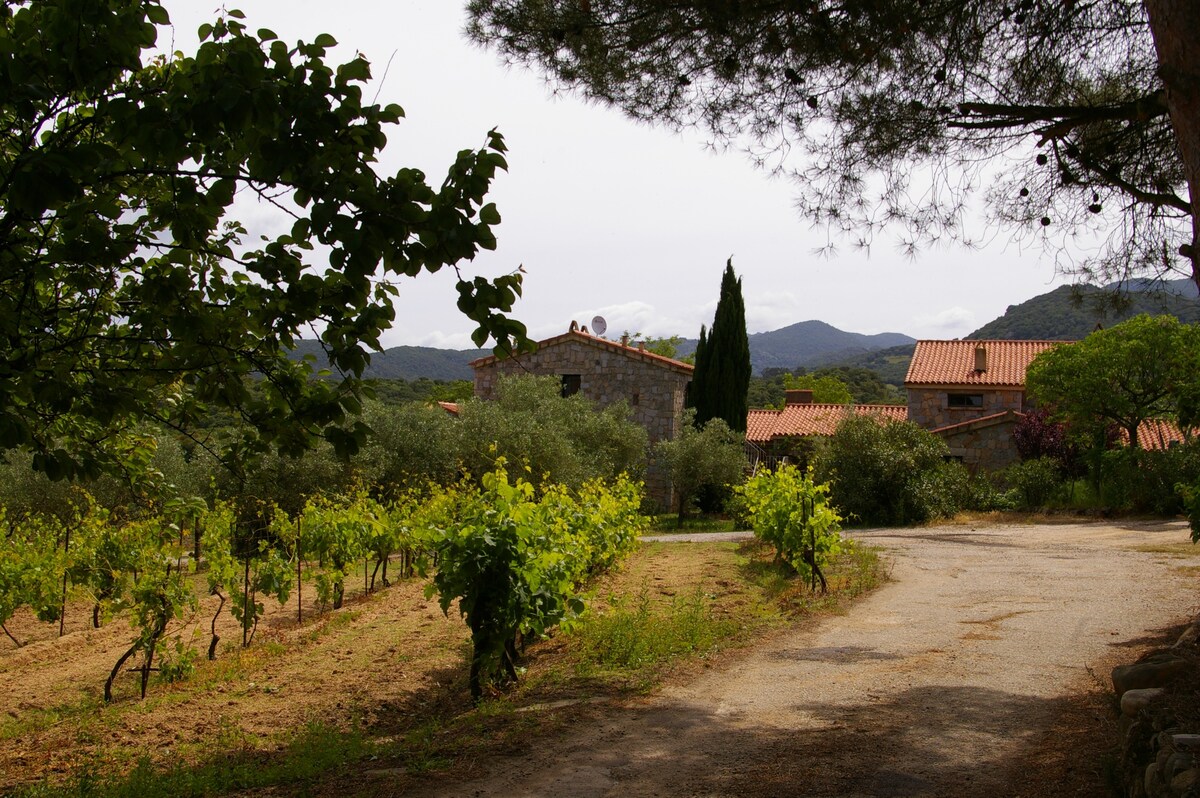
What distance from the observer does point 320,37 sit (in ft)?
10.7

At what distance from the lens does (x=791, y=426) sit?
30.6 metres

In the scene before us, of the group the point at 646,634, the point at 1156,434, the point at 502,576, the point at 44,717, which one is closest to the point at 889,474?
the point at 1156,434

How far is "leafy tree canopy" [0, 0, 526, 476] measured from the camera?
9.70 ft

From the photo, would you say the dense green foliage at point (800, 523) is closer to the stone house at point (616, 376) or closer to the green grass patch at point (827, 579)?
the green grass patch at point (827, 579)

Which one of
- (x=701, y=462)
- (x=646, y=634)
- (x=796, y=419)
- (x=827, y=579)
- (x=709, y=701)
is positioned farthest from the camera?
(x=796, y=419)

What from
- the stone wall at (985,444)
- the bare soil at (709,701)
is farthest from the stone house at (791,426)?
the bare soil at (709,701)

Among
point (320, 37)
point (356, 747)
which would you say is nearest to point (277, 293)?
point (320, 37)

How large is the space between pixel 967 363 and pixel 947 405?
194cm

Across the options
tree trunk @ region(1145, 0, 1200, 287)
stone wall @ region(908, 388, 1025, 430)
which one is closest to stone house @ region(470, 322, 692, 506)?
stone wall @ region(908, 388, 1025, 430)

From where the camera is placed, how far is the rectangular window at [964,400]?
94.0ft

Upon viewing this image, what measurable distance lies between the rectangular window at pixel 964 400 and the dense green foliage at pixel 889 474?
8875 mm

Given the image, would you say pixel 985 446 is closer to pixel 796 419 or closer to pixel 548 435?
pixel 796 419

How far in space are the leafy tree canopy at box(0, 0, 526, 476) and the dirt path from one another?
212cm

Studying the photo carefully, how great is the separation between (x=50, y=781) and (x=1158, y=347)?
2115cm
